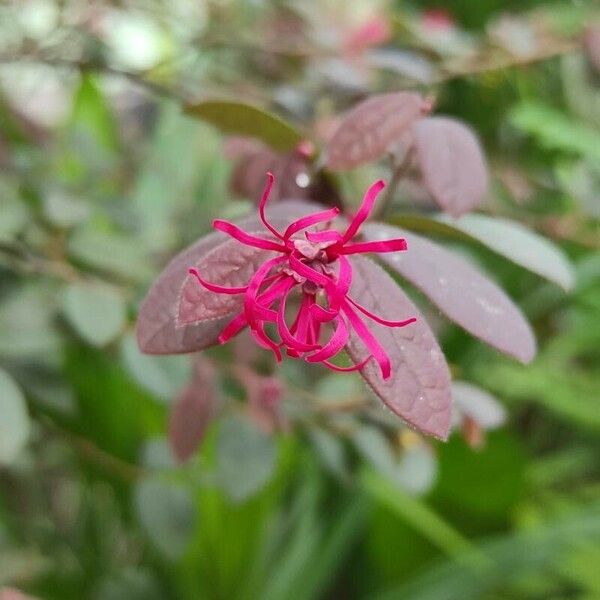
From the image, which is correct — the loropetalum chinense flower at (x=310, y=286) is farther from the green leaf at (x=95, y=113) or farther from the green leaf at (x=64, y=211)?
the green leaf at (x=95, y=113)

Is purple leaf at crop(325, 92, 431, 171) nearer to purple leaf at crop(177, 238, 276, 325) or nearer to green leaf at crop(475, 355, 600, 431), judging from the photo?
purple leaf at crop(177, 238, 276, 325)

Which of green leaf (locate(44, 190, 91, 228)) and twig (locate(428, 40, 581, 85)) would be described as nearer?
green leaf (locate(44, 190, 91, 228))

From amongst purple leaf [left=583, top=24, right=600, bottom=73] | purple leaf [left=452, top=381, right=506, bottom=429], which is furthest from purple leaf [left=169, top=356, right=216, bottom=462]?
purple leaf [left=583, top=24, right=600, bottom=73]

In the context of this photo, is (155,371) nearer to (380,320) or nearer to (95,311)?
(95,311)

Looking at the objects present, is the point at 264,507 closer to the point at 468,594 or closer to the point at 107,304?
the point at 468,594

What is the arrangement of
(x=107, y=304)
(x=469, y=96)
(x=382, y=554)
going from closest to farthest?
(x=107, y=304), (x=382, y=554), (x=469, y=96)

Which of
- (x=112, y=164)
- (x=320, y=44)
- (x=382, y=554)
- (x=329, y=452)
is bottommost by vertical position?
(x=382, y=554)

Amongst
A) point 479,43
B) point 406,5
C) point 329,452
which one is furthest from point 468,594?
point 406,5
